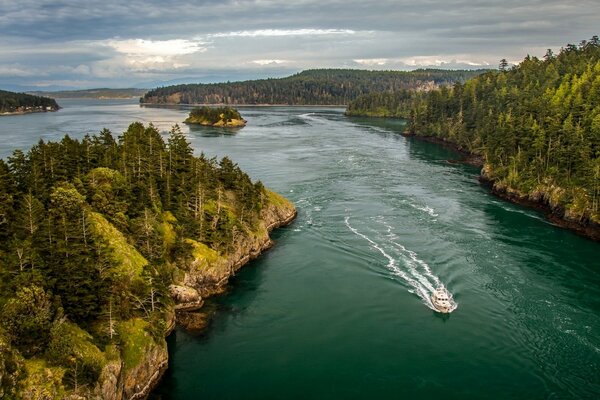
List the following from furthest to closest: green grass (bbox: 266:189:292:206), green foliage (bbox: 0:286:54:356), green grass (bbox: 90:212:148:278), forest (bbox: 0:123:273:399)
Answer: green grass (bbox: 266:189:292:206), green grass (bbox: 90:212:148:278), forest (bbox: 0:123:273:399), green foliage (bbox: 0:286:54:356)

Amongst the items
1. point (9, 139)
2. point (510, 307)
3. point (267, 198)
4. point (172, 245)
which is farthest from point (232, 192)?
point (9, 139)

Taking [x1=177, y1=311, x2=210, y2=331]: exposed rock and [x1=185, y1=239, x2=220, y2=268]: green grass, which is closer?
[x1=177, y1=311, x2=210, y2=331]: exposed rock

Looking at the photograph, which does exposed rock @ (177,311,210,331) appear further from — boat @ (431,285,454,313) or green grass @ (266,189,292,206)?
green grass @ (266,189,292,206)

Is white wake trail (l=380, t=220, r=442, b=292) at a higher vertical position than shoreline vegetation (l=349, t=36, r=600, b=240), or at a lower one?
lower

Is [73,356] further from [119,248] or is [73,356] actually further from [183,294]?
[183,294]

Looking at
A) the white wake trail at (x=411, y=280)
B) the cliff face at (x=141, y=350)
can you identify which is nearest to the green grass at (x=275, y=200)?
the cliff face at (x=141, y=350)

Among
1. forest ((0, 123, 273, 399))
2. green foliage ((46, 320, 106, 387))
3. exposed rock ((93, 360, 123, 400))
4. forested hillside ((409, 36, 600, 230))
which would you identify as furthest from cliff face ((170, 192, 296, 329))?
forested hillside ((409, 36, 600, 230))

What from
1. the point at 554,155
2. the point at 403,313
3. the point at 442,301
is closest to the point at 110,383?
the point at 403,313
